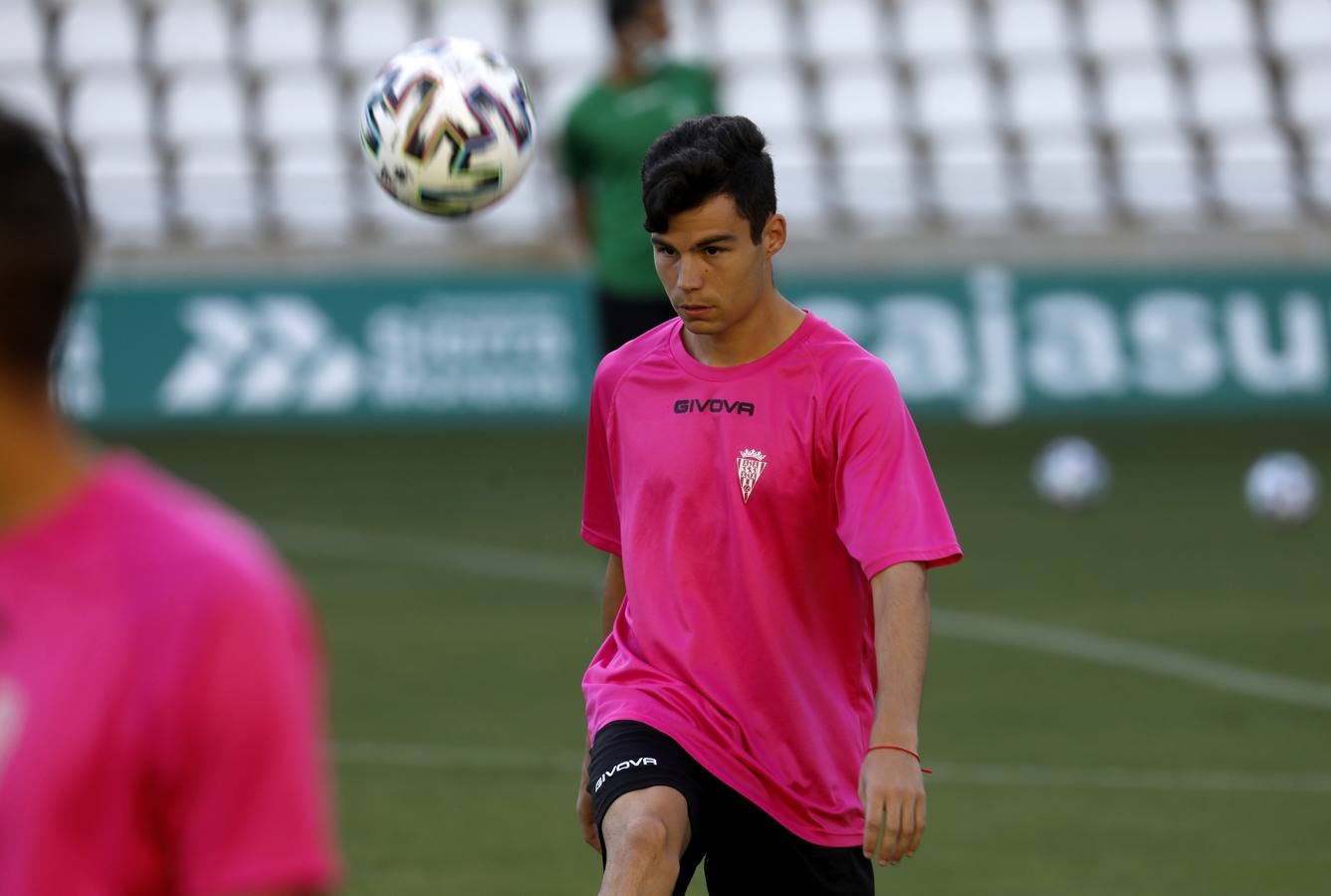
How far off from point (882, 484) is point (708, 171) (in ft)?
2.23

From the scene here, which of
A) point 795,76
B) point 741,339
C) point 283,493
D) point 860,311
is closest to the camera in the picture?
point 741,339

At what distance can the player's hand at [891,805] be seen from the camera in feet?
12.1

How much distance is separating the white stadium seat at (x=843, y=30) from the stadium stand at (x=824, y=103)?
3 centimetres

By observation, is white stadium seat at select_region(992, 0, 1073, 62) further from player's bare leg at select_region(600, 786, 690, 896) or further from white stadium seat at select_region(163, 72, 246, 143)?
player's bare leg at select_region(600, 786, 690, 896)

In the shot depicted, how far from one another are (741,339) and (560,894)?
2452 mm

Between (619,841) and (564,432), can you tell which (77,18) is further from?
(619,841)

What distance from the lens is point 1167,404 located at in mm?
17000

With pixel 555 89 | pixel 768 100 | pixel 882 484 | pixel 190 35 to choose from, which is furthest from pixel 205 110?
pixel 882 484

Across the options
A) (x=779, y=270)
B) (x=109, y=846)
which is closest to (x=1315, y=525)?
(x=779, y=270)

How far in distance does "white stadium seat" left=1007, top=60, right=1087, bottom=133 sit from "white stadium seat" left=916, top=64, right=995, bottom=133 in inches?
11.2

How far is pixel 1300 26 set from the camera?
21.6 m

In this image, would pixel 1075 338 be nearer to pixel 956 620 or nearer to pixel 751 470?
pixel 956 620

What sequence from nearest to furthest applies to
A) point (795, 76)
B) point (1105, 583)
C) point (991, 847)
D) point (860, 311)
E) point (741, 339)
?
point (741, 339) → point (991, 847) → point (1105, 583) → point (860, 311) → point (795, 76)

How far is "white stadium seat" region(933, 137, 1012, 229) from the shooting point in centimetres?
1944
